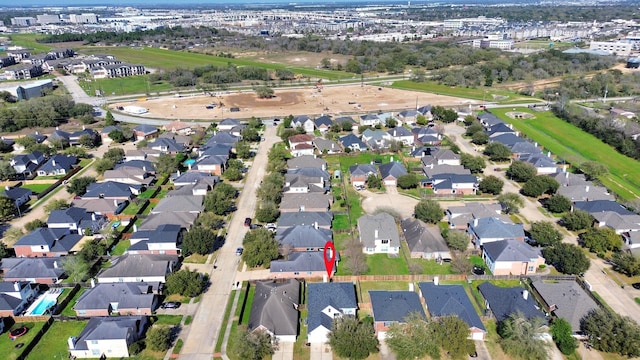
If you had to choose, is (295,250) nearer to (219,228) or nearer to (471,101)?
(219,228)

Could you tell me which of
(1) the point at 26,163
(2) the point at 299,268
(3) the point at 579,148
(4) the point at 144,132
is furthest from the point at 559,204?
(1) the point at 26,163

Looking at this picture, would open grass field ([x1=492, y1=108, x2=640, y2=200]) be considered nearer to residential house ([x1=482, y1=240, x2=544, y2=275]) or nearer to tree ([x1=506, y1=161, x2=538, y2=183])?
tree ([x1=506, y1=161, x2=538, y2=183])

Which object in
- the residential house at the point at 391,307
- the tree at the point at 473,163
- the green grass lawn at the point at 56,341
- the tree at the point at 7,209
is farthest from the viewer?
the tree at the point at 473,163

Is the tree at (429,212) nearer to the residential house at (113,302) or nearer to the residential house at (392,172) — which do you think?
the residential house at (392,172)

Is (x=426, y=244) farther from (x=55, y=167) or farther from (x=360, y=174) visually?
(x=55, y=167)

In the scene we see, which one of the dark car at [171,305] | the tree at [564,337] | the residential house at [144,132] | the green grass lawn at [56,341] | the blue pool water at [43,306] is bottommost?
the green grass lawn at [56,341]

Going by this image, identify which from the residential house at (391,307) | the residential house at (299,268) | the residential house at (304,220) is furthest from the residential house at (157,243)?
the residential house at (391,307)

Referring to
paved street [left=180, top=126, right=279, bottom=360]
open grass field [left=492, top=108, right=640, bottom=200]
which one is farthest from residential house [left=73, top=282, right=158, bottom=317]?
open grass field [left=492, top=108, right=640, bottom=200]
